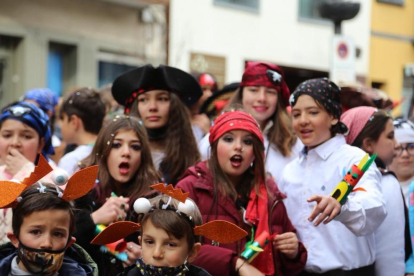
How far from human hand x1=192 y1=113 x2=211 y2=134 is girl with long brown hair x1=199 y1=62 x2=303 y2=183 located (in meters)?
0.99

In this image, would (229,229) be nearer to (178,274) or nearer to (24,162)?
(178,274)

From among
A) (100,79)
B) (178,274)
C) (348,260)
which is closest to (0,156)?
(178,274)

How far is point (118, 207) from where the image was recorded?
14.1ft

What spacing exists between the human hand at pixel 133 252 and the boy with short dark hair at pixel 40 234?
25.6 inches

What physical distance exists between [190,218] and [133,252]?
2.17 feet

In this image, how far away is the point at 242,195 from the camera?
4.58 metres

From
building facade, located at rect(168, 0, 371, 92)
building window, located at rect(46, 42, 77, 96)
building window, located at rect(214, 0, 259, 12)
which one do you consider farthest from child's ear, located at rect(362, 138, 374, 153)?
building window, located at rect(214, 0, 259, 12)

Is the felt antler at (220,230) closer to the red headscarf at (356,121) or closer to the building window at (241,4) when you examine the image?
the red headscarf at (356,121)

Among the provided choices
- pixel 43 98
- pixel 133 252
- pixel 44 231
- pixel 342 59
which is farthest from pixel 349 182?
pixel 342 59

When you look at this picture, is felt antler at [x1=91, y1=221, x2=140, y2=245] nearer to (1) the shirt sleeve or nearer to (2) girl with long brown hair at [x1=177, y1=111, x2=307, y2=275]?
(2) girl with long brown hair at [x1=177, y1=111, x2=307, y2=275]

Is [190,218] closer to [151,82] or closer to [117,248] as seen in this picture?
[117,248]

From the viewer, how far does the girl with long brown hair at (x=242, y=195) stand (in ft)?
14.1

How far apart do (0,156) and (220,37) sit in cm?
1166

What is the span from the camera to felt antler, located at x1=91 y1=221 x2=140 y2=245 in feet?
12.1
